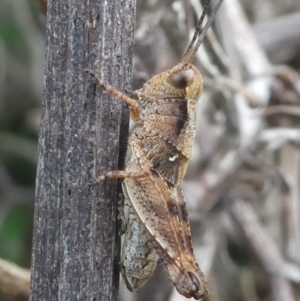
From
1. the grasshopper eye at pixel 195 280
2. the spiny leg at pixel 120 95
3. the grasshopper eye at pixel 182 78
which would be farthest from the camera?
the grasshopper eye at pixel 182 78

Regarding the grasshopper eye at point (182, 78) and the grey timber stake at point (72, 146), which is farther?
the grasshopper eye at point (182, 78)

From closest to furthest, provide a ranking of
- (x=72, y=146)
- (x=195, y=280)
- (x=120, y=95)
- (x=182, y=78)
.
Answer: (x=72, y=146) → (x=120, y=95) → (x=195, y=280) → (x=182, y=78)

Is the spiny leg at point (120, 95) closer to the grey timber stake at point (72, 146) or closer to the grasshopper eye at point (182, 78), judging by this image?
the grey timber stake at point (72, 146)

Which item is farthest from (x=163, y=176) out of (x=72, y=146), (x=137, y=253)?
(x=72, y=146)

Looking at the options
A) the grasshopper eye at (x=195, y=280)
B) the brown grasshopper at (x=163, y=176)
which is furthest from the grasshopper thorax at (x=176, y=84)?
the grasshopper eye at (x=195, y=280)

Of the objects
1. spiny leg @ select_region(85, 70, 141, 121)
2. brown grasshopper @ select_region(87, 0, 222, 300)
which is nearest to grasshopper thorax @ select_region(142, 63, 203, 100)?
brown grasshopper @ select_region(87, 0, 222, 300)

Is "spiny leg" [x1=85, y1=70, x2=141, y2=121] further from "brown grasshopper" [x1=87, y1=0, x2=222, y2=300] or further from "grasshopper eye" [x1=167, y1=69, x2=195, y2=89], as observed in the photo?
"grasshopper eye" [x1=167, y1=69, x2=195, y2=89]

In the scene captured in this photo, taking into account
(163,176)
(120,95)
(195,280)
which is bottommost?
(195,280)

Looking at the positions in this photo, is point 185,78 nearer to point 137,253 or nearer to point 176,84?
point 176,84
